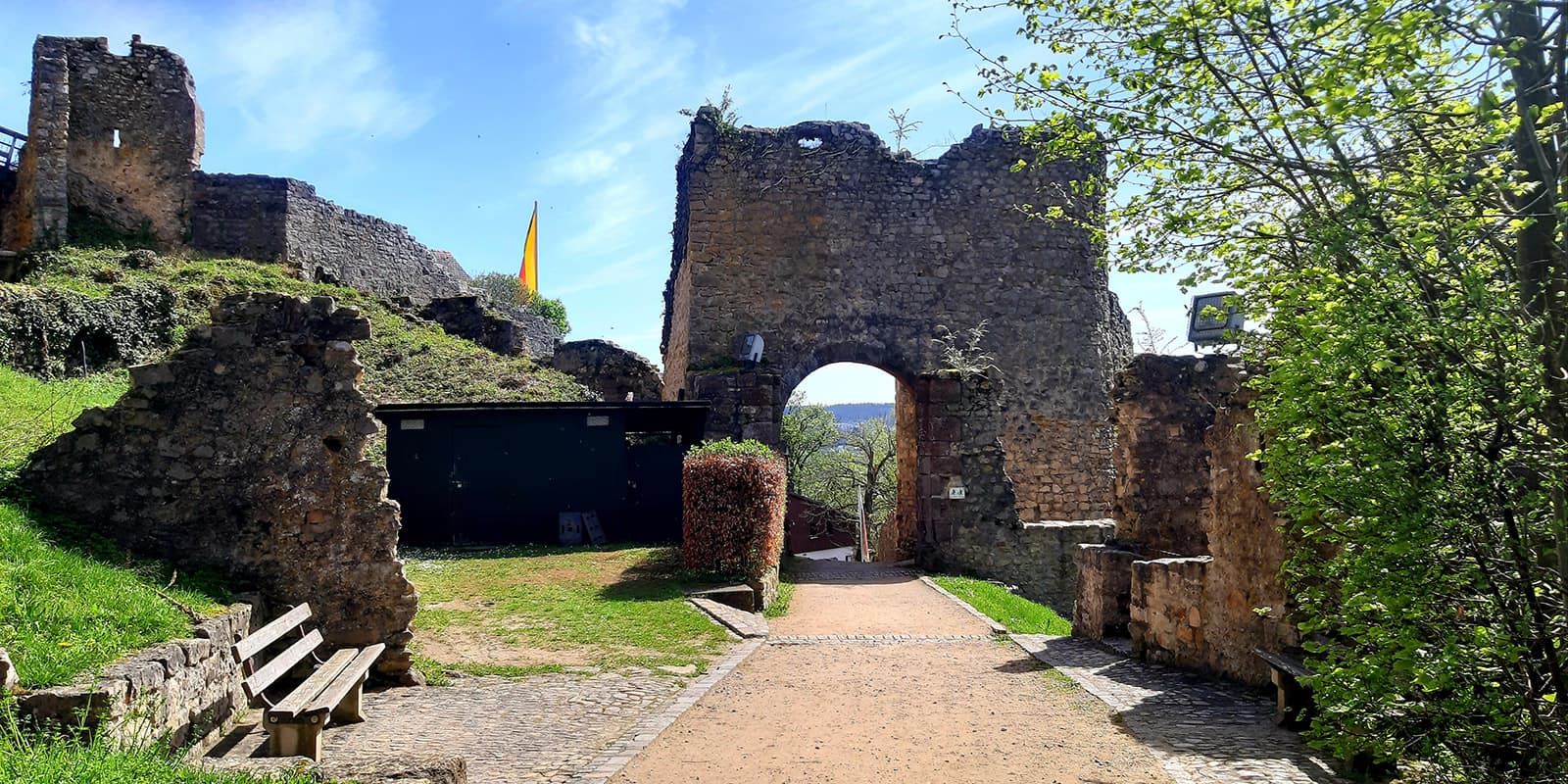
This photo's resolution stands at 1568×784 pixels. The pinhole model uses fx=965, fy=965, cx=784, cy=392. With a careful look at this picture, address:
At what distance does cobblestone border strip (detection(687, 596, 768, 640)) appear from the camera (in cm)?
929

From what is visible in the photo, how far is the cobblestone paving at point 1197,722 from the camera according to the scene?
4.98m

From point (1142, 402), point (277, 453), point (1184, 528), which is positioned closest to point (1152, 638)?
point (1184, 528)

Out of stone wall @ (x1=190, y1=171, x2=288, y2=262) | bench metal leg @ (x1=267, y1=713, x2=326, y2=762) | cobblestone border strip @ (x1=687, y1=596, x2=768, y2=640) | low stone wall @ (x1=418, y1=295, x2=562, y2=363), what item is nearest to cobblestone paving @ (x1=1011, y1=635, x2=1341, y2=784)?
cobblestone border strip @ (x1=687, y1=596, x2=768, y2=640)

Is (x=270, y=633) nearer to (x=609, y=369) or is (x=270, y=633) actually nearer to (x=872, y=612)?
(x=872, y=612)

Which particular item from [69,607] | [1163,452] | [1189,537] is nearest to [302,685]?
[69,607]

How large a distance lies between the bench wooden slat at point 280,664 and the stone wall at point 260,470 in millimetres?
470

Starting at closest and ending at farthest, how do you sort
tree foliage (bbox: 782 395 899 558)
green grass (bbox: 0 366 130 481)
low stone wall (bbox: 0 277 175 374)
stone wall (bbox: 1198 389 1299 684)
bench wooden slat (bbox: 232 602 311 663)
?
1. bench wooden slat (bbox: 232 602 311 663)
2. stone wall (bbox: 1198 389 1299 684)
3. green grass (bbox: 0 366 130 481)
4. low stone wall (bbox: 0 277 175 374)
5. tree foliage (bbox: 782 395 899 558)

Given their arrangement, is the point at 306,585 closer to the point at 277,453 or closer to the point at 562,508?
the point at 277,453

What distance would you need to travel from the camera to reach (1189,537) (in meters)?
11.4

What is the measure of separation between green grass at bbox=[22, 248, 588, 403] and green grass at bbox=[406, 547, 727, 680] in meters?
6.30

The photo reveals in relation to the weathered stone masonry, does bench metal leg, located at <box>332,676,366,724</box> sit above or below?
below

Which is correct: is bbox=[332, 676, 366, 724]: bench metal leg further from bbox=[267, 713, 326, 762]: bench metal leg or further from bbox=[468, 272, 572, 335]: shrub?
bbox=[468, 272, 572, 335]: shrub

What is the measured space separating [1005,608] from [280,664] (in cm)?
934

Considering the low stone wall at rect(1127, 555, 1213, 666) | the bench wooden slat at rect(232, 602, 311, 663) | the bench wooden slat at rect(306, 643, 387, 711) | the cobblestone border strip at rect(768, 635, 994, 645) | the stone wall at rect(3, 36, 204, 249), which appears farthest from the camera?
the stone wall at rect(3, 36, 204, 249)
